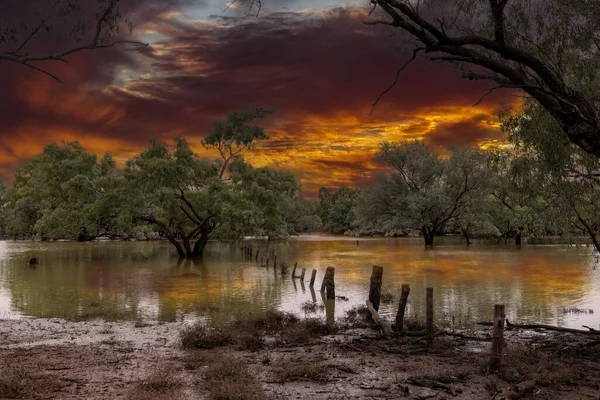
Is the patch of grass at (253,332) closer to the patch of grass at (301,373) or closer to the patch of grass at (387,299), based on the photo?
the patch of grass at (301,373)

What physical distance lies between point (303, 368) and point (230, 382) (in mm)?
1662

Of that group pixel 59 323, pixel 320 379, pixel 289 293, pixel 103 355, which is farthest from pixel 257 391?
pixel 289 293

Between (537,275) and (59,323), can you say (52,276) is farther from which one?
(537,275)

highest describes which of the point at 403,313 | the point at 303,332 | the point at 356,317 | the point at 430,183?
the point at 430,183

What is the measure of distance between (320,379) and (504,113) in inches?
490

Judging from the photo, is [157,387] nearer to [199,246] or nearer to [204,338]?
[204,338]

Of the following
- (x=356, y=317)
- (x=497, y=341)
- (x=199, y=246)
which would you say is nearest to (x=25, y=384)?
(x=497, y=341)

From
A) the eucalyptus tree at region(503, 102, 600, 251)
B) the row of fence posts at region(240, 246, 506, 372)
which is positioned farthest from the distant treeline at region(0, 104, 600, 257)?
the row of fence posts at region(240, 246, 506, 372)

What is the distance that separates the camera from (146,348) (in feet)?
42.1

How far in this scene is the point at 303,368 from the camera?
10281 millimetres

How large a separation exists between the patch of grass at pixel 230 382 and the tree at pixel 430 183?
53226 millimetres

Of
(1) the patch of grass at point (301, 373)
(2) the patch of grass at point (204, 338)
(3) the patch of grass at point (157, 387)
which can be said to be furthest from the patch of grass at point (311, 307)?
(3) the patch of grass at point (157, 387)

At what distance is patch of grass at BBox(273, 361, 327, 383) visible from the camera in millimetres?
9977

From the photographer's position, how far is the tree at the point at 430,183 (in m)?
62.1
